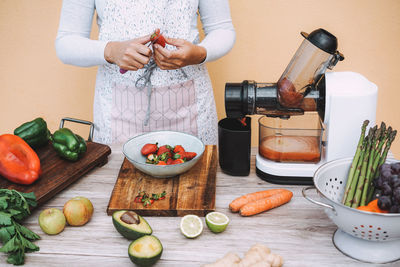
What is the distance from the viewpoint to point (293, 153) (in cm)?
126

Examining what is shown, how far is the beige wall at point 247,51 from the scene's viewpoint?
2350mm


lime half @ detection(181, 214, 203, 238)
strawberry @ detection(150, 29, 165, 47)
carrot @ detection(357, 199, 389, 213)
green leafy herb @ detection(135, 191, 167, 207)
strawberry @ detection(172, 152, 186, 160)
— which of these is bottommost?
lime half @ detection(181, 214, 203, 238)

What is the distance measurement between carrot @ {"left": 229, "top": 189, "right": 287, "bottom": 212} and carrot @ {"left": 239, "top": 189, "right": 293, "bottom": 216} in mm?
17

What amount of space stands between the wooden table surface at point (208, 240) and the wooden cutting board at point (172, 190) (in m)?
0.03

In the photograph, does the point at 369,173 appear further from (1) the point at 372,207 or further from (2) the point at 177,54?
(2) the point at 177,54

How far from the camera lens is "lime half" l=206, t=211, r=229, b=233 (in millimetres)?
1007

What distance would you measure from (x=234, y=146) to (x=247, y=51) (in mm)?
1341

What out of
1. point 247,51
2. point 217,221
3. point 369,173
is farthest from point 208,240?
point 247,51

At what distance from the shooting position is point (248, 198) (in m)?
1.14

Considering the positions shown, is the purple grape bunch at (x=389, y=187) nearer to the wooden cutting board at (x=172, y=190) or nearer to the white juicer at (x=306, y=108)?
the white juicer at (x=306, y=108)

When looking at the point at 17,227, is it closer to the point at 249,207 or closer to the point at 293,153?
the point at 249,207

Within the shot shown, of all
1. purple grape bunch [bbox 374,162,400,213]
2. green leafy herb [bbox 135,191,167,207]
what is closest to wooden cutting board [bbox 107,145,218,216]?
green leafy herb [bbox 135,191,167,207]

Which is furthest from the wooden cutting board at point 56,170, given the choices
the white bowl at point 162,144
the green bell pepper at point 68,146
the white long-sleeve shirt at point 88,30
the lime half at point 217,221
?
the lime half at point 217,221

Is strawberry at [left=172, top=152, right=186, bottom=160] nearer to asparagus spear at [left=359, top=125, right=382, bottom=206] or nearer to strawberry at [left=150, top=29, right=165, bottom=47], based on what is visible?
strawberry at [left=150, top=29, right=165, bottom=47]
